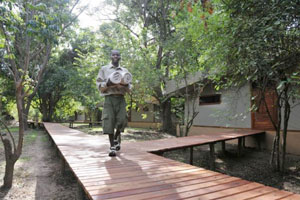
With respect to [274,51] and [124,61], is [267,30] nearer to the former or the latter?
[274,51]

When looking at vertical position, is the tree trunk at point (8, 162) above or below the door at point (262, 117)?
below

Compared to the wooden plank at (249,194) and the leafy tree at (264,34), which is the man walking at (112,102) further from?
the wooden plank at (249,194)

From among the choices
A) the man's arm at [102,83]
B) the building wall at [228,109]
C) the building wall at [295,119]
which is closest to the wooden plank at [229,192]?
the man's arm at [102,83]

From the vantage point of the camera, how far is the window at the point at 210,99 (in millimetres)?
9773

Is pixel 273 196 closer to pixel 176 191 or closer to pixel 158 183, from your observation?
pixel 176 191

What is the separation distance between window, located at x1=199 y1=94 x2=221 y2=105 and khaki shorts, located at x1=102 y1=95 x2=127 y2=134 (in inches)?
278

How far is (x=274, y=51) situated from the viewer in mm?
3494

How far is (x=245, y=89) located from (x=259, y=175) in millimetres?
4451

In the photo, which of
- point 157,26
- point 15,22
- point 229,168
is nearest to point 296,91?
point 229,168

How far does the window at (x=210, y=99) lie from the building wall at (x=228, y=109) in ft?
0.52

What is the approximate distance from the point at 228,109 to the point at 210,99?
1.33m

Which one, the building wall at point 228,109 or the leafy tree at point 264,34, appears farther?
the building wall at point 228,109

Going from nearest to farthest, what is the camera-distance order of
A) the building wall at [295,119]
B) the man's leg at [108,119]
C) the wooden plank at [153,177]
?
1. the wooden plank at [153,177]
2. the man's leg at [108,119]
3. the building wall at [295,119]

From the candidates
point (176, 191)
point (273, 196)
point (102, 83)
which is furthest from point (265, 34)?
point (102, 83)
